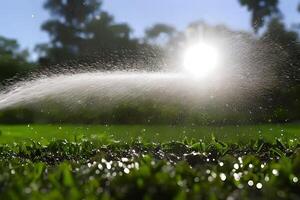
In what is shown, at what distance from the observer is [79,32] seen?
44344 millimetres

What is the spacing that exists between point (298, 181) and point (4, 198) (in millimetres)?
2005

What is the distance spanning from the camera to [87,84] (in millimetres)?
14633

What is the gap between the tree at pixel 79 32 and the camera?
1517 inches

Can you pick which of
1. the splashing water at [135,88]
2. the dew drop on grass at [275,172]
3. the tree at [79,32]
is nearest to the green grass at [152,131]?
the splashing water at [135,88]

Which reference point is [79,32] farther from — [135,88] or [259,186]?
[259,186]

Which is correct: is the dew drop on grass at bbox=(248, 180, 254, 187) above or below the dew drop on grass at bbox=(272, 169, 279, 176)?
below

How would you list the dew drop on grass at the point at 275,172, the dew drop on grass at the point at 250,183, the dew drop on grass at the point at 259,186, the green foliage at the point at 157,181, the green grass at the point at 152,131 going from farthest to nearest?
the green grass at the point at 152,131 < the dew drop on grass at the point at 250,183 < the dew drop on grass at the point at 259,186 < the dew drop on grass at the point at 275,172 < the green foliage at the point at 157,181

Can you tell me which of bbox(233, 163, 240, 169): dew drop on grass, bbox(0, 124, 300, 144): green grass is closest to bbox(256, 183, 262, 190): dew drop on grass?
bbox(233, 163, 240, 169): dew drop on grass

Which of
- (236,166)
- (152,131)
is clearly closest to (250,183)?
(236,166)

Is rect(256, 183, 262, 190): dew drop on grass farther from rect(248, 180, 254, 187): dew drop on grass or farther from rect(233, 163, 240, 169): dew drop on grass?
rect(233, 163, 240, 169): dew drop on grass

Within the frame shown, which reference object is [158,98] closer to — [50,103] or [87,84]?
[50,103]

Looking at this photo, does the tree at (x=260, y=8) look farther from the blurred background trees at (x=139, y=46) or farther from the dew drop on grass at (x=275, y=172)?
the dew drop on grass at (x=275, y=172)

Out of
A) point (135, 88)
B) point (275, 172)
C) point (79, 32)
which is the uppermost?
point (79, 32)

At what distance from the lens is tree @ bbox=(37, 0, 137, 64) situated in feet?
126
